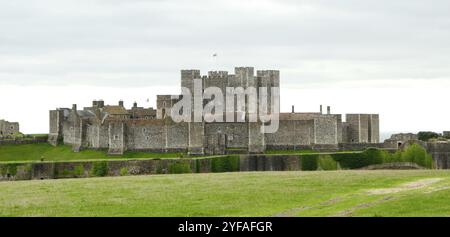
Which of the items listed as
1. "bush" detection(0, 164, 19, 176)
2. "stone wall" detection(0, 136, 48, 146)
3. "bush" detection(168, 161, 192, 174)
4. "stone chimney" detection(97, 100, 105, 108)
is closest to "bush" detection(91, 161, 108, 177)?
"bush" detection(168, 161, 192, 174)

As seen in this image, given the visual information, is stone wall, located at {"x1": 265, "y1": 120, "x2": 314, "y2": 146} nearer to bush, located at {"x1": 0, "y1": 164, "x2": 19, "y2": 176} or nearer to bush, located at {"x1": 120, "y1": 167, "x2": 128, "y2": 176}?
bush, located at {"x1": 120, "y1": 167, "x2": 128, "y2": 176}

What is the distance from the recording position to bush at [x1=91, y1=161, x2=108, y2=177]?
60.7 meters

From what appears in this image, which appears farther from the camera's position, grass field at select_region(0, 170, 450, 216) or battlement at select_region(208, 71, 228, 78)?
battlement at select_region(208, 71, 228, 78)

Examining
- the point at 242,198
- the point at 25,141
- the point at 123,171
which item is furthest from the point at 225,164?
the point at 242,198

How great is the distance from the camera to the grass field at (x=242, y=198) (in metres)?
27.6

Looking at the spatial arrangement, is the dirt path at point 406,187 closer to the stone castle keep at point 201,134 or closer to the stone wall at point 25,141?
the stone castle keep at point 201,134

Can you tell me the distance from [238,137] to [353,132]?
14252mm

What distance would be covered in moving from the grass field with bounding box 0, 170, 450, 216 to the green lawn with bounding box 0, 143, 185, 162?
33.7 metres

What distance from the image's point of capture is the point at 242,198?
32469 mm

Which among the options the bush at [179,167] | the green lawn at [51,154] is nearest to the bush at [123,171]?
the bush at [179,167]

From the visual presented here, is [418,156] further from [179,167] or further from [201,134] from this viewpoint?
[201,134]

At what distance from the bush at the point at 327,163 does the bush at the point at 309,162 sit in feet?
1.48
